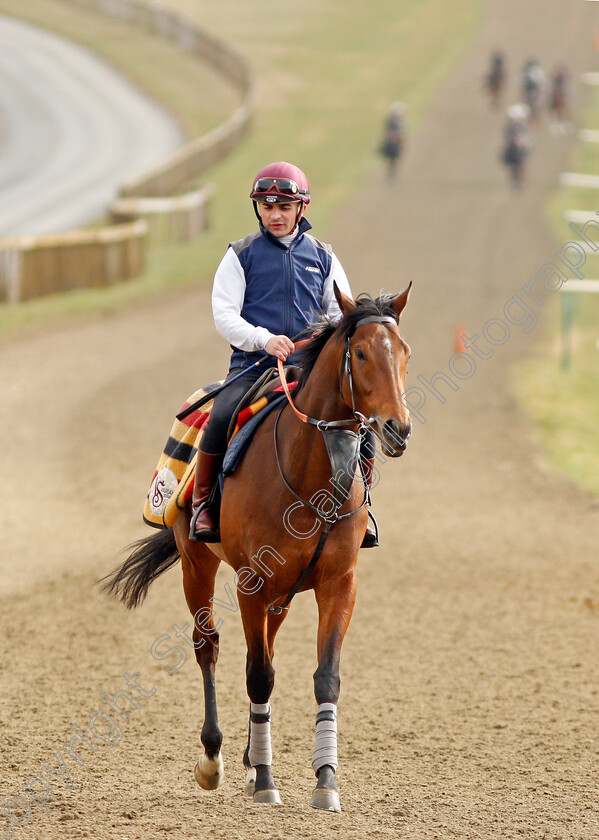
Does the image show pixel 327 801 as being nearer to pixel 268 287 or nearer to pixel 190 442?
pixel 190 442

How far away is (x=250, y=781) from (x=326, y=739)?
2.78 feet

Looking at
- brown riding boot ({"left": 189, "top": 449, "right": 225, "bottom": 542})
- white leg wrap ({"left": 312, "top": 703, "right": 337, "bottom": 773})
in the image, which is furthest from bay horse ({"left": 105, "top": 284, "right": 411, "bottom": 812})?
brown riding boot ({"left": 189, "top": 449, "right": 225, "bottom": 542})

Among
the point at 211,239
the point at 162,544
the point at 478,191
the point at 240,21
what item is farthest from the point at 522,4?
the point at 162,544

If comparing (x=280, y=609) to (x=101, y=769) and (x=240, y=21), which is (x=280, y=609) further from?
(x=240, y=21)

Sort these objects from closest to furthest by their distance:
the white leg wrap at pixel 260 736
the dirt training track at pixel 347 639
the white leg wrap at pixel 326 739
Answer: the white leg wrap at pixel 326 739 < the white leg wrap at pixel 260 736 < the dirt training track at pixel 347 639

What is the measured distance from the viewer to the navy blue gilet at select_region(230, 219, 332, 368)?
6336 mm

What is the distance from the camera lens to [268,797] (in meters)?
6.03

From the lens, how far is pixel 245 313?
6.47m

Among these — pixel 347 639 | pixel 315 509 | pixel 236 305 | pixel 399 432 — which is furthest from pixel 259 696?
pixel 347 639

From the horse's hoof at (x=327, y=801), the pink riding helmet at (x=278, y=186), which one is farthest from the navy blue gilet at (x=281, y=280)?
the horse's hoof at (x=327, y=801)

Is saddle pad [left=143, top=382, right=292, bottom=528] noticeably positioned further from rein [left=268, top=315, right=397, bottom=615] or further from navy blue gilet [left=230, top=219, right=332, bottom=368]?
rein [left=268, top=315, right=397, bottom=615]

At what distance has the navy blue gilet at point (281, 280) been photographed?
20.8 feet

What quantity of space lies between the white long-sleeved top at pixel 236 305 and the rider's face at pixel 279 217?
0.08 meters

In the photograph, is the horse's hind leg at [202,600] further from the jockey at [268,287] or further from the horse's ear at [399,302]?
the horse's ear at [399,302]
